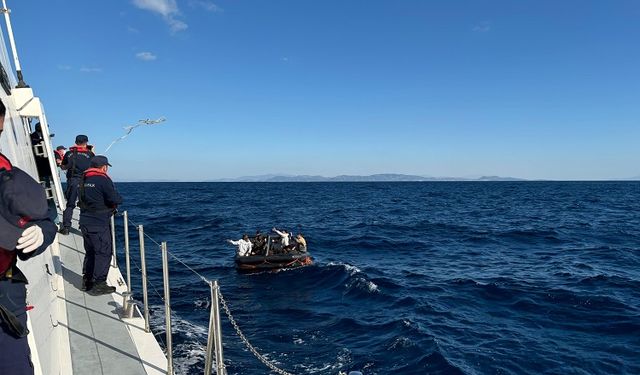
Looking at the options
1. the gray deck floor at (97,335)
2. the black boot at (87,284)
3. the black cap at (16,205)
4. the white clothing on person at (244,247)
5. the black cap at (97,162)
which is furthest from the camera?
the white clothing on person at (244,247)

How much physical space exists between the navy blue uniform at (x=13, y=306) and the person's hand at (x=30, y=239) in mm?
54

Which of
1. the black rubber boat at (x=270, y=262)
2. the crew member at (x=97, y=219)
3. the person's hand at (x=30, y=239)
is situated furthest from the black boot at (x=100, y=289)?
the black rubber boat at (x=270, y=262)

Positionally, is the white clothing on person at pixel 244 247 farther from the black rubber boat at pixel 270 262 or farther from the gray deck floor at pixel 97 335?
the gray deck floor at pixel 97 335

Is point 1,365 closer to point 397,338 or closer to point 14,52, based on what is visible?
point 397,338

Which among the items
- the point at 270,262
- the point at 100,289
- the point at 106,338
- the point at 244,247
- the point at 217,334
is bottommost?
the point at 270,262

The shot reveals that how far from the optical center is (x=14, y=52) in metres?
10.3

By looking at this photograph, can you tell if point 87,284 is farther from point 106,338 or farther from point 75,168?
point 75,168

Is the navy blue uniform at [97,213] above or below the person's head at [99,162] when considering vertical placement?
below

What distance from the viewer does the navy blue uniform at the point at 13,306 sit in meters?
2.17

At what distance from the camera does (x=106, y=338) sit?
478 cm

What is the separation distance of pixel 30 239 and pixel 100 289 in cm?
465

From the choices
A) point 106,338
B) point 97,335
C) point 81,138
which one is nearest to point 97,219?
point 97,335

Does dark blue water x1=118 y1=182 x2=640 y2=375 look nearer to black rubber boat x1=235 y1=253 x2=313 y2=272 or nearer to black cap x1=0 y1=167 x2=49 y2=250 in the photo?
black rubber boat x1=235 y1=253 x2=313 y2=272

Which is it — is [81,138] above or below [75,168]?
above
